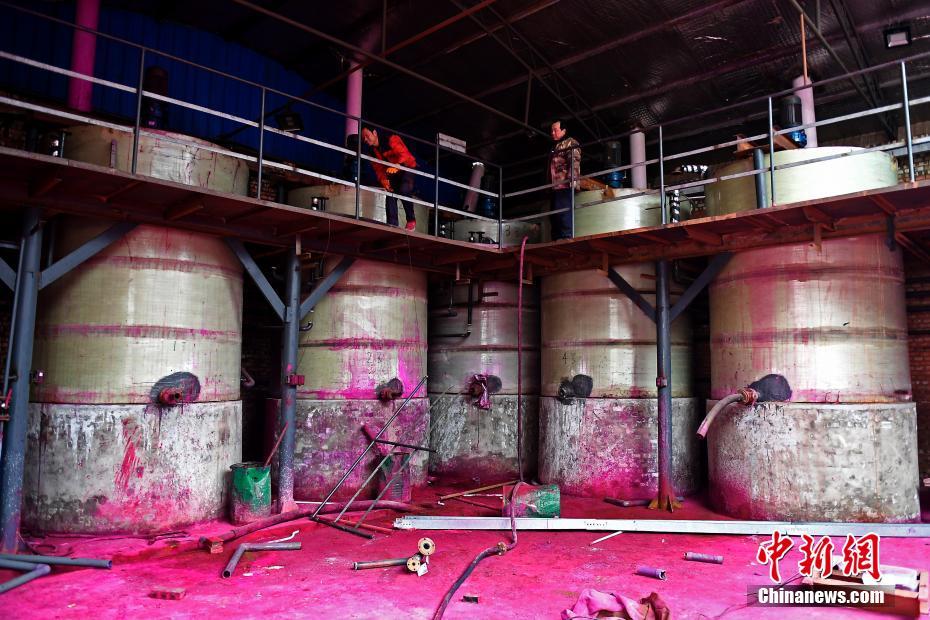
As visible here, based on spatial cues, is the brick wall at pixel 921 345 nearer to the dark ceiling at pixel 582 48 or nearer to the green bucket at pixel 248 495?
the dark ceiling at pixel 582 48

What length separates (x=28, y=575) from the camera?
18.1 feet

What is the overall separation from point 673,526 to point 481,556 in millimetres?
2663

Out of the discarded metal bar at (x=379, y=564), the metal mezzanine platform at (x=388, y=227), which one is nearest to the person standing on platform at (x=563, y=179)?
the metal mezzanine platform at (x=388, y=227)

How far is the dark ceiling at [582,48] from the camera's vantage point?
984 centimetres

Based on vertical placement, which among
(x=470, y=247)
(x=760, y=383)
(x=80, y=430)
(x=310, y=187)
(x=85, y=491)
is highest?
(x=310, y=187)

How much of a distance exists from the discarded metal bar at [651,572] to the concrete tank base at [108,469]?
524cm

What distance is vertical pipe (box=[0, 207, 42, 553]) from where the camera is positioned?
6258 millimetres

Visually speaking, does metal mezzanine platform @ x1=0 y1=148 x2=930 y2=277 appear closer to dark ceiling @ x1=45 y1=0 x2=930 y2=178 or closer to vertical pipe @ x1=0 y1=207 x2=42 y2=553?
vertical pipe @ x1=0 y1=207 x2=42 y2=553

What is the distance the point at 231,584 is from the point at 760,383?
6.65m

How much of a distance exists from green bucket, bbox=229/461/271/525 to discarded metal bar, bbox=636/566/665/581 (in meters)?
4.62

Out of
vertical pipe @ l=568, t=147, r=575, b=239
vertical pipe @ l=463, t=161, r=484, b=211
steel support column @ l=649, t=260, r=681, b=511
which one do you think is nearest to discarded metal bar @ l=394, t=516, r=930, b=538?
steel support column @ l=649, t=260, r=681, b=511

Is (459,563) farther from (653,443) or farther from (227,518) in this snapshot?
(653,443)

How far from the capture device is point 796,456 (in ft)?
25.0

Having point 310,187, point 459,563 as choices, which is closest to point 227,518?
point 459,563
